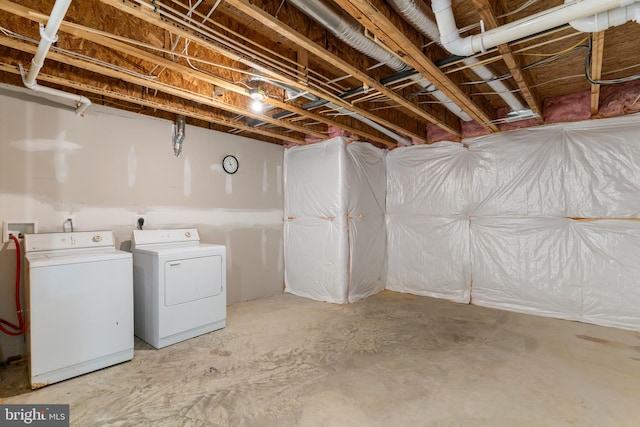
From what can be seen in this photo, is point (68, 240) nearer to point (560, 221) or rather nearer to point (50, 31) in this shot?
point (50, 31)

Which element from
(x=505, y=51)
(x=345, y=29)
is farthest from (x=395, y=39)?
(x=505, y=51)

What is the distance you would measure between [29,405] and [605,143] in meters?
5.39

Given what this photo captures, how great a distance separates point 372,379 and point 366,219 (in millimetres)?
2427

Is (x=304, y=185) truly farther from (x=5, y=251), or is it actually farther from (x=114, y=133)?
(x=5, y=251)

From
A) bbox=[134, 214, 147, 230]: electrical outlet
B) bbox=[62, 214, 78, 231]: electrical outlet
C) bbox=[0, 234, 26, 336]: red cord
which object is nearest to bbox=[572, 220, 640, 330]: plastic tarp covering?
bbox=[134, 214, 147, 230]: electrical outlet

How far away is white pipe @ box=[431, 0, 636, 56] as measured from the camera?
4.64 ft

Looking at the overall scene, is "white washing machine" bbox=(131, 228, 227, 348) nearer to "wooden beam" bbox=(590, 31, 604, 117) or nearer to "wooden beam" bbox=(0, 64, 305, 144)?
"wooden beam" bbox=(0, 64, 305, 144)

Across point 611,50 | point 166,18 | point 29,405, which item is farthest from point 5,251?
point 611,50

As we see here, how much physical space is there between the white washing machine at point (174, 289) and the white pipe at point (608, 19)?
10.5 feet

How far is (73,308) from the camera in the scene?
2.17 metres

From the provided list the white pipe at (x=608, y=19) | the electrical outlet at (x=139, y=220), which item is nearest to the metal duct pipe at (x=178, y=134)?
the electrical outlet at (x=139, y=220)

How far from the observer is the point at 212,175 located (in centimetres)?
376

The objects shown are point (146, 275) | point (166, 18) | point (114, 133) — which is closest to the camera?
point (166, 18)

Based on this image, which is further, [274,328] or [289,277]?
[289,277]
